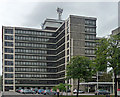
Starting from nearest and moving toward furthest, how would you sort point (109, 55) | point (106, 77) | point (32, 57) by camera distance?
point (109, 55) → point (106, 77) → point (32, 57)

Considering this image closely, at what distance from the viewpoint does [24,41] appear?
358 feet

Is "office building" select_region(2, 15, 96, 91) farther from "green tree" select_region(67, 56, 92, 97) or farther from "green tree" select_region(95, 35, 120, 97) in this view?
"green tree" select_region(95, 35, 120, 97)

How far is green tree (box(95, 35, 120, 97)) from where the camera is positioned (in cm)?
3123

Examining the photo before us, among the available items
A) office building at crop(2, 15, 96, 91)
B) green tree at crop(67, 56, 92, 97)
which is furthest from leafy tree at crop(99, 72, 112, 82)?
green tree at crop(67, 56, 92, 97)

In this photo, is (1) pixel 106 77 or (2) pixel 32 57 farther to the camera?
(2) pixel 32 57

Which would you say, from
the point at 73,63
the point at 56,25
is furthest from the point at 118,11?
the point at 56,25

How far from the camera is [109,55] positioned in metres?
31.9

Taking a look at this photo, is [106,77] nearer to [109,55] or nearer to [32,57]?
Answer: [32,57]

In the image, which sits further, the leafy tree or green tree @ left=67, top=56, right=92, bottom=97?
the leafy tree

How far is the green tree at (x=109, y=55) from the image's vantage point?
31.2 m

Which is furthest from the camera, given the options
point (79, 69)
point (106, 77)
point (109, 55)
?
point (106, 77)

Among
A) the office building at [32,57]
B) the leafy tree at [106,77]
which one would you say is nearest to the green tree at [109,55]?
the leafy tree at [106,77]

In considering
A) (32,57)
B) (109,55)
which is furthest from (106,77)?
(109,55)

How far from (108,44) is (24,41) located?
80862 millimetres
